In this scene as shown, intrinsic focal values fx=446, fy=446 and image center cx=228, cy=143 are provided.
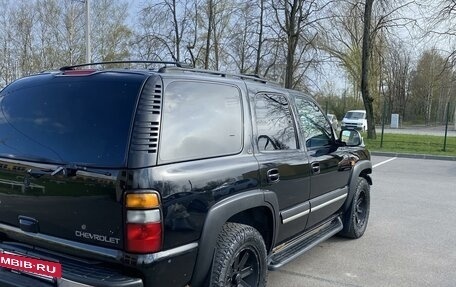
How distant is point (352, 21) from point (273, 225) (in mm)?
24293

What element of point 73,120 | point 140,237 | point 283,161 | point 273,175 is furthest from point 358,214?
point 73,120

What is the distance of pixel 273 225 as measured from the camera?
364cm

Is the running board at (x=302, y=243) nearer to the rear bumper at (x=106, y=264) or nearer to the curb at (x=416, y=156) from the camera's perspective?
the rear bumper at (x=106, y=264)

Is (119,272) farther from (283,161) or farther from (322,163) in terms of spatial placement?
(322,163)

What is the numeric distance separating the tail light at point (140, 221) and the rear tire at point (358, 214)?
3455 millimetres

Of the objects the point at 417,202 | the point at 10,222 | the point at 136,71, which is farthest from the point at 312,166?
the point at 417,202

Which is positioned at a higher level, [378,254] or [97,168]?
[97,168]

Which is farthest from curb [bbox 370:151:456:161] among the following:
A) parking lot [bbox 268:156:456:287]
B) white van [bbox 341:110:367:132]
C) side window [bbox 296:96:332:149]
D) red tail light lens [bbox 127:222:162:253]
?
white van [bbox 341:110:367:132]

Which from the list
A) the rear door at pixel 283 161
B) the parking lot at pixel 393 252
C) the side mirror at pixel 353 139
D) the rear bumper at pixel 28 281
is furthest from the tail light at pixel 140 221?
the side mirror at pixel 353 139

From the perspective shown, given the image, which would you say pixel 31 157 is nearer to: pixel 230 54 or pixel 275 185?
pixel 275 185

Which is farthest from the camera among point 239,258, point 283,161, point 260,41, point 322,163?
point 260,41

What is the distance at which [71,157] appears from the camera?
2.76 meters

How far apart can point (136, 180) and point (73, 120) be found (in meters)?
0.68

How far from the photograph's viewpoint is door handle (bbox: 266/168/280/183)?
11.6 feet
